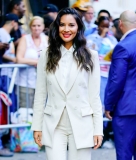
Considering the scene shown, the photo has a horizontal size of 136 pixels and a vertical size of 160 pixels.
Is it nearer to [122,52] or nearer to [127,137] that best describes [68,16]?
[122,52]

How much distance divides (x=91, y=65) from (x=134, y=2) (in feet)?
20.5

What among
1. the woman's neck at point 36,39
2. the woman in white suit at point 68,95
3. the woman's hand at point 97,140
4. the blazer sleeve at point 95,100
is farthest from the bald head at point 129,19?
the woman's neck at point 36,39

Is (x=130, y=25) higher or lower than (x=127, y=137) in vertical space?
higher

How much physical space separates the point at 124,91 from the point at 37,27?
9.53 ft

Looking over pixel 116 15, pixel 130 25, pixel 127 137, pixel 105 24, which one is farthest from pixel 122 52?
pixel 116 15

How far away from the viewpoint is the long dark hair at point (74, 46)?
Result: 4.44 metres

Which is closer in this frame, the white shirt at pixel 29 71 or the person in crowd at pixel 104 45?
the white shirt at pixel 29 71

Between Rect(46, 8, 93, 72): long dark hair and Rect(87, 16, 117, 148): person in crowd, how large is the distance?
11.0ft

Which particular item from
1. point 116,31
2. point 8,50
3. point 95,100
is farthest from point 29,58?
point 95,100

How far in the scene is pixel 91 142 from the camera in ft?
14.6

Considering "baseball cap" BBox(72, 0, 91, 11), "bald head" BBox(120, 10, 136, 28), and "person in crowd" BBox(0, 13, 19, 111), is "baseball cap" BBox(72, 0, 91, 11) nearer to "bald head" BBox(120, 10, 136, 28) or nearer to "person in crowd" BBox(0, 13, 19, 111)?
"person in crowd" BBox(0, 13, 19, 111)

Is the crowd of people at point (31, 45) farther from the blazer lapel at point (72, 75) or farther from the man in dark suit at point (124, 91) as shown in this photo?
the blazer lapel at point (72, 75)

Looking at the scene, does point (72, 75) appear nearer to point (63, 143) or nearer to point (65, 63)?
point (65, 63)

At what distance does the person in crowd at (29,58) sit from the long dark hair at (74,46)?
2942mm
